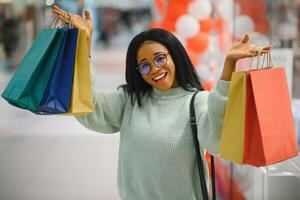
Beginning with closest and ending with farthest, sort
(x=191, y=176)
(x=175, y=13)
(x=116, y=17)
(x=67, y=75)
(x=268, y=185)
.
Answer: (x=67, y=75)
(x=191, y=176)
(x=268, y=185)
(x=175, y=13)
(x=116, y=17)

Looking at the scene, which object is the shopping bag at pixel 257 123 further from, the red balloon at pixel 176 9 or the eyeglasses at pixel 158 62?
the red balloon at pixel 176 9

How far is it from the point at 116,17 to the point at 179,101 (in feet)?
89.2

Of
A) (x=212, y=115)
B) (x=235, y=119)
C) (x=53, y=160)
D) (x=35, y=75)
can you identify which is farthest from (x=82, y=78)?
(x=53, y=160)

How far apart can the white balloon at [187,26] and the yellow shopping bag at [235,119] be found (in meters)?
2.98

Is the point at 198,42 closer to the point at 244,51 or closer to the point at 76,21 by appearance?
the point at 76,21

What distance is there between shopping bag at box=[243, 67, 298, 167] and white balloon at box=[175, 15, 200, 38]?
293cm

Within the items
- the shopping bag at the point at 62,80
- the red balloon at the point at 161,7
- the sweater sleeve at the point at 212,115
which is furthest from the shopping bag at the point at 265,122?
the red balloon at the point at 161,7


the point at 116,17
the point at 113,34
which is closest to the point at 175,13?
the point at 113,34

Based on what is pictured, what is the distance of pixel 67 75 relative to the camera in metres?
1.84

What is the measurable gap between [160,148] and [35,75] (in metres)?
0.58

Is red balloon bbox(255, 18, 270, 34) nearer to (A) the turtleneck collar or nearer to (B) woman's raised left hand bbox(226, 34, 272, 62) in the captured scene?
(A) the turtleneck collar

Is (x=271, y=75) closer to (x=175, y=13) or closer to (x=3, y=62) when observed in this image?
(x=175, y=13)

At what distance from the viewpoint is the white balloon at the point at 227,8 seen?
365cm

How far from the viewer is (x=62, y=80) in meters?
1.85
